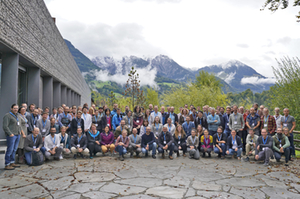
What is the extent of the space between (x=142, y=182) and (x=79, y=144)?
388 centimetres

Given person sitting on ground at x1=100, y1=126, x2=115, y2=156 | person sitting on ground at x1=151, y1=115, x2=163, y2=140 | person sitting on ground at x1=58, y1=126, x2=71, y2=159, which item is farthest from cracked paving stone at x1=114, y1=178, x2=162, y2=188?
person sitting on ground at x1=151, y1=115, x2=163, y2=140

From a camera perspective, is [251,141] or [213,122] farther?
[213,122]

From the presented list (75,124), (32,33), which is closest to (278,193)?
(75,124)

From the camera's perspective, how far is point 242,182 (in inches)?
228

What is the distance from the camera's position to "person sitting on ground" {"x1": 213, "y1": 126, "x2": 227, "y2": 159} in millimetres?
8902

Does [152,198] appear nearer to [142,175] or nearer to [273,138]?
[142,175]

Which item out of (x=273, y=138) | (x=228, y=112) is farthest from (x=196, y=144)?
(x=273, y=138)

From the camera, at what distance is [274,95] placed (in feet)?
41.4

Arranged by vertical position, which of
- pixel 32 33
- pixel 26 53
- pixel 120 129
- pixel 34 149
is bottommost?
pixel 34 149

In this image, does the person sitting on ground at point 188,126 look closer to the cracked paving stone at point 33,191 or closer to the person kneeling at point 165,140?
the person kneeling at point 165,140

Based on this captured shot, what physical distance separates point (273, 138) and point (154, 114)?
5.03 m

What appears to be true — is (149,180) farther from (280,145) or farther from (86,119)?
(280,145)

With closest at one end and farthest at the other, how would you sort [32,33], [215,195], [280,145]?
[215,195]
[280,145]
[32,33]

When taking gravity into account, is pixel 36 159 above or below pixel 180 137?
below
